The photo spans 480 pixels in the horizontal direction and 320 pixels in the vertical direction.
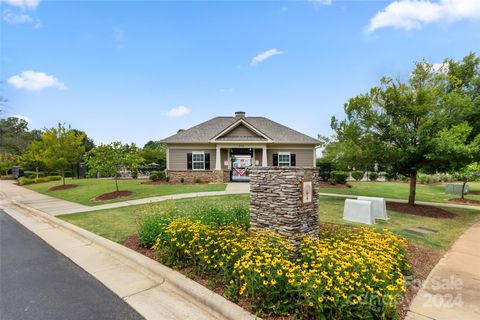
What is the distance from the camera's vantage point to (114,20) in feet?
33.5

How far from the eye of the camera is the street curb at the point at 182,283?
2947mm

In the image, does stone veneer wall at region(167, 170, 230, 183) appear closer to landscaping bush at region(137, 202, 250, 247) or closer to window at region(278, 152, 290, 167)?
window at region(278, 152, 290, 167)

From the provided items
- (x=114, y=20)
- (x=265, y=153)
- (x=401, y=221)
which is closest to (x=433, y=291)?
(x=401, y=221)

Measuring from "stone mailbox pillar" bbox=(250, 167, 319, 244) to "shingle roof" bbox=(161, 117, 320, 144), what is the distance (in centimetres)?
1570

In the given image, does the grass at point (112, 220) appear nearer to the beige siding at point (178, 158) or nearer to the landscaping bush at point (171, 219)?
the landscaping bush at point (171, 219)

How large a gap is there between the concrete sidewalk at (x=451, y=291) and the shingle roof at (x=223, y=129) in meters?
16.0

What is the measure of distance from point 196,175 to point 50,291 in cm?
1633

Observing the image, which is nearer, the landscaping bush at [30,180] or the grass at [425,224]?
the grass at [425,224]

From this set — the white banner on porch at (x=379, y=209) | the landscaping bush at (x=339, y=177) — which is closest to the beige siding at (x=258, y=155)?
the landscaping bush at (x=339, y=177)

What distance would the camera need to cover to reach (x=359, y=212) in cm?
786

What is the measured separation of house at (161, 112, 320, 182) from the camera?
65.8 feet

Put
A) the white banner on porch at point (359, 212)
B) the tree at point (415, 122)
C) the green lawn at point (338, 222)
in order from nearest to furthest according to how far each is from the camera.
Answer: the green lawn at point (338, 222) < the white banner on porch at point (359, 212) < the tree at point (415, 122)

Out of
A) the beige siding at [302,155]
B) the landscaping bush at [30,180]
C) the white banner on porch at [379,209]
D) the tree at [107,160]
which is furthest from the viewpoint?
the landscaping bush at [30,180]

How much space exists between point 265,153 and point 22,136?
59.4m
